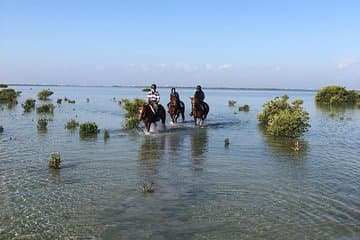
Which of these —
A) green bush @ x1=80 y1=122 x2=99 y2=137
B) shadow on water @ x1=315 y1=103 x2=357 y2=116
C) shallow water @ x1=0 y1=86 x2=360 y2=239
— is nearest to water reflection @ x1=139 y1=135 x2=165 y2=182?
shallow water @ x1=0 y1=86 x2=360 y2=239

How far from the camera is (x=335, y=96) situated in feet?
222

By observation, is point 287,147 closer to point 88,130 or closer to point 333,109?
point 88,130

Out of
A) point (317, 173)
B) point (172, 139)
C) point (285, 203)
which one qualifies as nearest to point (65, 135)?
point (172, 139)

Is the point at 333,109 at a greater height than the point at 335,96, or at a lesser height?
lesser

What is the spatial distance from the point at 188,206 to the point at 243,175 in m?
3.63

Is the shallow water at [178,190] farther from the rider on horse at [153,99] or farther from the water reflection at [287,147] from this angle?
the rider on horse at [153,99]

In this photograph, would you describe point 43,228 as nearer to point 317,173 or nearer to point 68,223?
point 68,223

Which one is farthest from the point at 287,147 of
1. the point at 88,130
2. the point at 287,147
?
the point at 88,130

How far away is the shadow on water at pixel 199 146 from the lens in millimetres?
14836

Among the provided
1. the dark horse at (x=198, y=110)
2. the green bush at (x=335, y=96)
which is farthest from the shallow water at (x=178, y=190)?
the green bush at (x=335, y=96)

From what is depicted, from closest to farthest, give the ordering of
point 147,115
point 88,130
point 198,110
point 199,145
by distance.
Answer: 1. point 199,145
2. point 88,130
3. point 147,115
4. point 198,110

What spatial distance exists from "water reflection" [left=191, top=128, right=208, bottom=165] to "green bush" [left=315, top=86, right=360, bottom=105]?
161 feet

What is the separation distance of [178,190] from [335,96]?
62190 millimetres

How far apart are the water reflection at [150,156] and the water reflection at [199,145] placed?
1251 mm
